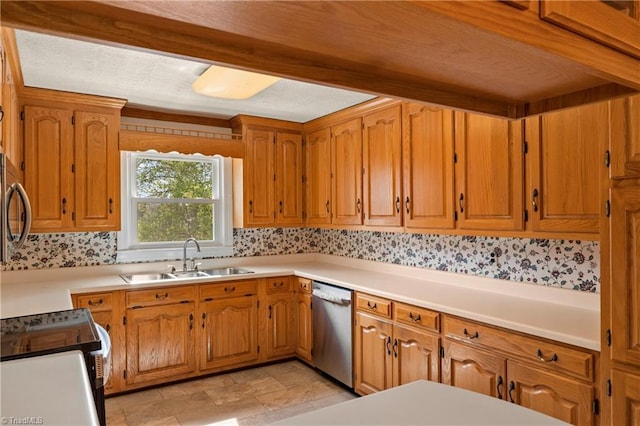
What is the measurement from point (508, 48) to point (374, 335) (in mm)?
2637

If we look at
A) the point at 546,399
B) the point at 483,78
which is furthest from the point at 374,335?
the point at 483,78

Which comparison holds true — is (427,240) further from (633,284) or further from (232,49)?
(232,49)

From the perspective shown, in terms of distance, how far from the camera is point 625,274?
152 cm

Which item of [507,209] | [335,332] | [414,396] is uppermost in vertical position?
[507,209]

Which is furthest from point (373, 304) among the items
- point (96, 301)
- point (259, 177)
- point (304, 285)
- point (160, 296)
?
point (96, 301)

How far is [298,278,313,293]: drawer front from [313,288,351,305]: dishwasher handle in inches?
4.4

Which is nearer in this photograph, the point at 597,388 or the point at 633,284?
the point at 633,284

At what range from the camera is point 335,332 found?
3.33 meters

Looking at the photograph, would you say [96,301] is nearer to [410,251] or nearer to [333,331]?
[333,331]

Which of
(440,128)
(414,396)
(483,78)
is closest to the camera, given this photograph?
(483,78)

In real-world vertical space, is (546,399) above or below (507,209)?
below

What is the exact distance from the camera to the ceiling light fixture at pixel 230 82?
2.52 meters

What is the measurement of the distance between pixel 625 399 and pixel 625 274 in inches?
18.6

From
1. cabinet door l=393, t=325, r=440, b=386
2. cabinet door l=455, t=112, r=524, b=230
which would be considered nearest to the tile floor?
cabinet door l=393, t=325, r=440, b=386
